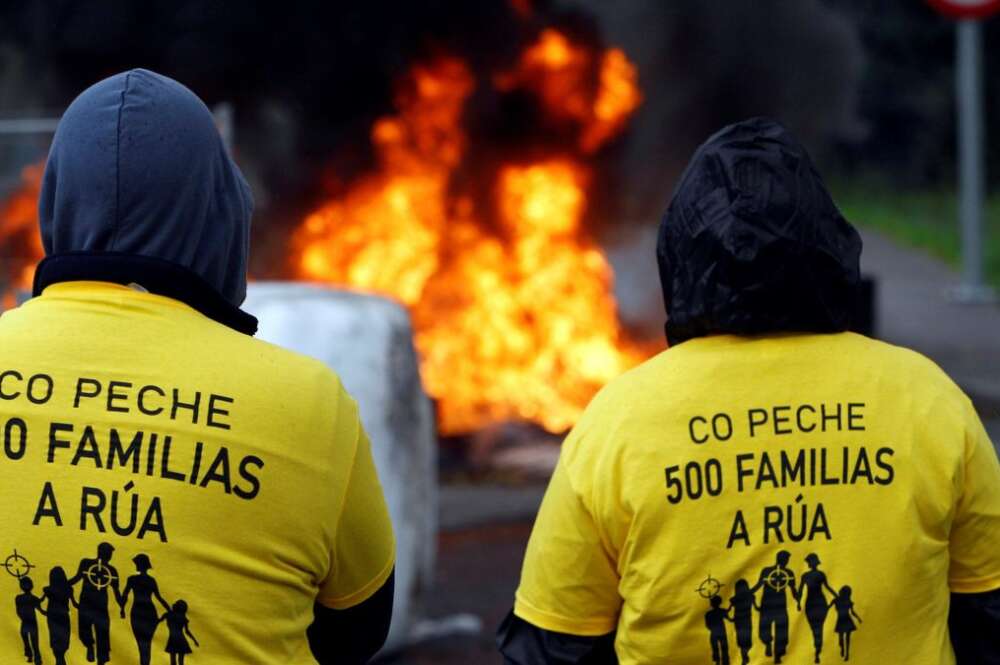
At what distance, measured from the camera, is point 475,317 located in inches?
382

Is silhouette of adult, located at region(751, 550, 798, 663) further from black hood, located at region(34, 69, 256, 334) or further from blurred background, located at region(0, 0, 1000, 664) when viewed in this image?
blurred background, located at region(0, 0, 1000, 664)

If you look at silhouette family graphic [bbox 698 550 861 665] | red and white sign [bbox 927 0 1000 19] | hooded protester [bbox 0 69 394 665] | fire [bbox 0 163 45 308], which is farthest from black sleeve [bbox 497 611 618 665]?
red and white sign [bbox 927 0 1000 19]

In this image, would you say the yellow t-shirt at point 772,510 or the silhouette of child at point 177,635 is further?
the yellow t-shirt at point 772,510

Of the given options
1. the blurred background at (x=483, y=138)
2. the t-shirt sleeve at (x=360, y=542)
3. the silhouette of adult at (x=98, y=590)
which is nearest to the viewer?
the silhouette of adult at (x=98, y=590)

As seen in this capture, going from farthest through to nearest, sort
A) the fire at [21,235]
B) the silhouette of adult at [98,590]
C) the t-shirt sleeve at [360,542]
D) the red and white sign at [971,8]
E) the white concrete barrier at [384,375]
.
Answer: the red and white sign at [971,8] < the fire at [21,235] < the white concrete barrier at [384,375] < the t-shirt sleeve at [360,542] < the silhouette of adult at [98,590]

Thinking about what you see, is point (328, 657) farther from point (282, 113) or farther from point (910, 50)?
point (910, 50)

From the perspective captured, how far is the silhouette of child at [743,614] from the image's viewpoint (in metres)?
2.10

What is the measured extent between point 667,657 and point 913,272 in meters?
12.9

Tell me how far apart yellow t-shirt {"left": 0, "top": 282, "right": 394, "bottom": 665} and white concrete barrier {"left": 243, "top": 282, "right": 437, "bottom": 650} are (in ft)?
9.38

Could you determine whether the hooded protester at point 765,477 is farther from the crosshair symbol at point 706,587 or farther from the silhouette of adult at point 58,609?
the silhouette of adult at point 58,609

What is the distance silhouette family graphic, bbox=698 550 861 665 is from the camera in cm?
211

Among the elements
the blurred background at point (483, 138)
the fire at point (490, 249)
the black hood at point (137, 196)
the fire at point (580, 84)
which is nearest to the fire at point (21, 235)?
the blurred background at point (483, 138)

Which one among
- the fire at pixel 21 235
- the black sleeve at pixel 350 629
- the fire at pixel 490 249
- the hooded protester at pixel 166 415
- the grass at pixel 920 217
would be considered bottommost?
the grass at pixel 920 217

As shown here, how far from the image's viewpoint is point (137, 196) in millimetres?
1993
